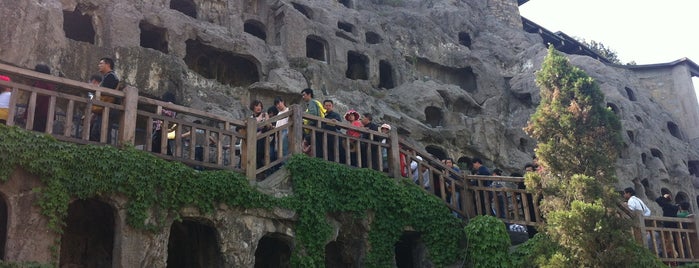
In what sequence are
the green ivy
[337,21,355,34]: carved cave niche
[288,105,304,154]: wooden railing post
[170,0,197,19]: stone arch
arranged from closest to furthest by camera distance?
the green ivy < [288,105,304,154]: wooden railing post < [170,0,197,19]: stone arch < [337,21,355,34]: carved cave niche

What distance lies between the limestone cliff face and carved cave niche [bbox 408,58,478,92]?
2.6 inches

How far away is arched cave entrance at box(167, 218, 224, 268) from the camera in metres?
10.9

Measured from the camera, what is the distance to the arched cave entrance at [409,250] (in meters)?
13.3

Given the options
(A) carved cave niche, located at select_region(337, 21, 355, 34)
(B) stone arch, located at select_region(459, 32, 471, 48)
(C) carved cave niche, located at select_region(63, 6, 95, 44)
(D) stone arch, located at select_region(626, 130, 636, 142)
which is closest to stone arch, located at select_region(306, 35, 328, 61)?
(A) carved cave niche, located at select_region(337, 21, 355, 34)

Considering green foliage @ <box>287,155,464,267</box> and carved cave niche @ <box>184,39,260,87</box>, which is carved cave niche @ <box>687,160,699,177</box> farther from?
green foliage @ <box>287,155,464,267</box>

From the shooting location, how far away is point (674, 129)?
33844mm

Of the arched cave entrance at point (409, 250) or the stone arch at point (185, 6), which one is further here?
the stone arch at point (185, 6)

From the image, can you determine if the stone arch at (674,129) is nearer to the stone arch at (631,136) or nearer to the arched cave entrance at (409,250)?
the stone arch at (631,136)

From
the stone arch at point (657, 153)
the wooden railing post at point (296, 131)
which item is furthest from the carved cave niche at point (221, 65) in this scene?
the stone arch at point (657, 153)

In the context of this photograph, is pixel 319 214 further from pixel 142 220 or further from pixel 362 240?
pixel 142 220

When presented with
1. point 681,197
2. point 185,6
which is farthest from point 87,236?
point 681,197

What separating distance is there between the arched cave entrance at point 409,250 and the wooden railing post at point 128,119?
5986 millimetres

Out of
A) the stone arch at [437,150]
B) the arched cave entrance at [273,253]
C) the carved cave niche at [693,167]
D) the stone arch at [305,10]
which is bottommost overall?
the arched cave entrance at [273,253]

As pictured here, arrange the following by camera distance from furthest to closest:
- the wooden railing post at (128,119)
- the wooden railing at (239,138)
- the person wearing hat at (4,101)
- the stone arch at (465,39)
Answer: the stone arch at (465,39) < the wooden railing post at (128,119) < the wooden railing at (239,138) < the person wearing hat at (4,101)
